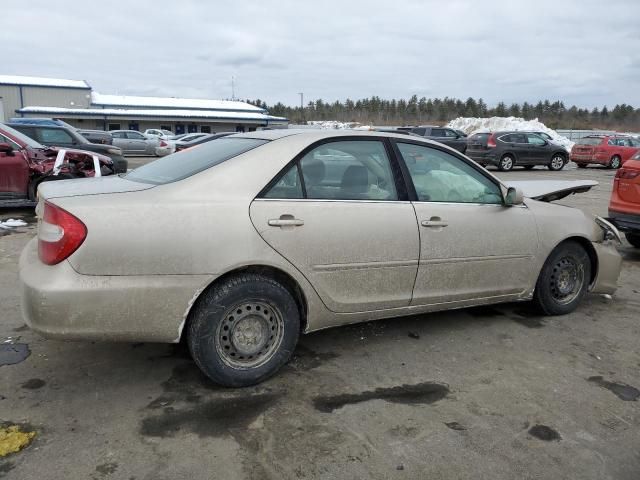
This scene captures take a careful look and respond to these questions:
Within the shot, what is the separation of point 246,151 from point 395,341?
1.81 m

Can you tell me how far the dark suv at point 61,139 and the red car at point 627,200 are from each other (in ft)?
30.6

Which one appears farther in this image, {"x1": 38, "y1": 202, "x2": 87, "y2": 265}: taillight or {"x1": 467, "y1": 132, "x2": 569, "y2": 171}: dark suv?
{"x1": 467, "y1": 132, "x2": 569, "y2": 171}: dark suv

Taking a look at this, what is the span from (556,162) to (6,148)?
20517 mm

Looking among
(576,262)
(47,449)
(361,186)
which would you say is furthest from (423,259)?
(47,449)

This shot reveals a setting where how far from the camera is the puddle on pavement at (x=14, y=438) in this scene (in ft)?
8.48

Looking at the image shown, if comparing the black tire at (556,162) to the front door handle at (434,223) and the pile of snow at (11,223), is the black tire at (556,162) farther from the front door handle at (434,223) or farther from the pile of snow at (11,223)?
the front door handle at (434,223)

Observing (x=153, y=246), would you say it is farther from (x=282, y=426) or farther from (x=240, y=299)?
(x=282, y=426)

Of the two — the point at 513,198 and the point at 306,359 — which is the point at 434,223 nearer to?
the point at 513,198

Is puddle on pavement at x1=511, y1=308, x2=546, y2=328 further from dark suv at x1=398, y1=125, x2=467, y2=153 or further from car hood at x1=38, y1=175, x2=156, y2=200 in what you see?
dark suv at x1=398, y1=125, x2=467, y2=153

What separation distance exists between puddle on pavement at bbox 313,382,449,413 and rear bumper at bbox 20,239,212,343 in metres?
0.96

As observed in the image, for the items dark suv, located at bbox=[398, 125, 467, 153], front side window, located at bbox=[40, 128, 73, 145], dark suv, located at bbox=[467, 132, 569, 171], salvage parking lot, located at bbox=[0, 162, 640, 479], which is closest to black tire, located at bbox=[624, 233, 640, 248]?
salvage parking lot, located at bbox=[0, 162, 640, 479]

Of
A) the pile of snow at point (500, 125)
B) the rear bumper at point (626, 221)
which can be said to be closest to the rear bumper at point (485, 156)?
the rear bumper at point (626, 221)

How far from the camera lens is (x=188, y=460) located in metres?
2.55

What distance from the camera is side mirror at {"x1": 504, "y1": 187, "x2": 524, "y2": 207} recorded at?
4.08 metres
